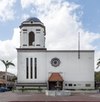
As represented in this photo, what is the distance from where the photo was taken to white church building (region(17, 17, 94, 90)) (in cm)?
6956

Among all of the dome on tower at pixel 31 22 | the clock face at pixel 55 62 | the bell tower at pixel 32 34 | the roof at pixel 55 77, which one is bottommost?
the roof at pixel 55 77

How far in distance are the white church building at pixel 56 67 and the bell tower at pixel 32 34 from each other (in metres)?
1.68

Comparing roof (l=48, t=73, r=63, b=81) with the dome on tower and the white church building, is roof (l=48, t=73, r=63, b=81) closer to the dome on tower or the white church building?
the white church building

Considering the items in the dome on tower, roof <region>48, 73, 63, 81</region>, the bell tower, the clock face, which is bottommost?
roof <region>48, 73, 63, 81</region>

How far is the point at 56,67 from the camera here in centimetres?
6994

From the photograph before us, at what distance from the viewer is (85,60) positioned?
70188 mm

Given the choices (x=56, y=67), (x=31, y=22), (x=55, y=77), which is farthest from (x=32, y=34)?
(x=55, y=77)

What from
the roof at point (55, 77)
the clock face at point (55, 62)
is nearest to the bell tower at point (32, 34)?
the clock face at point (55, 62)

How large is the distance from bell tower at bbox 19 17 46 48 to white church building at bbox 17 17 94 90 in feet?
5.50

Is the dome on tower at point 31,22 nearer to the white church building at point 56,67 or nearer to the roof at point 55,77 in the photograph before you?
the white church building at point 56,67

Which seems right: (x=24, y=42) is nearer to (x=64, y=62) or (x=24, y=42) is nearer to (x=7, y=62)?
(x=64, y=62)

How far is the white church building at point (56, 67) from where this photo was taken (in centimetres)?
6956

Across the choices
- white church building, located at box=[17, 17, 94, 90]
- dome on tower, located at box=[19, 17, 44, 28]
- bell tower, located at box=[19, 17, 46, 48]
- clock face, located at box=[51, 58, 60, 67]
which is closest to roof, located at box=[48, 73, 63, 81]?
white church building, located at box=[17, 17, 94, 90]

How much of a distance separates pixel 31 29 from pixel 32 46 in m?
4.00
